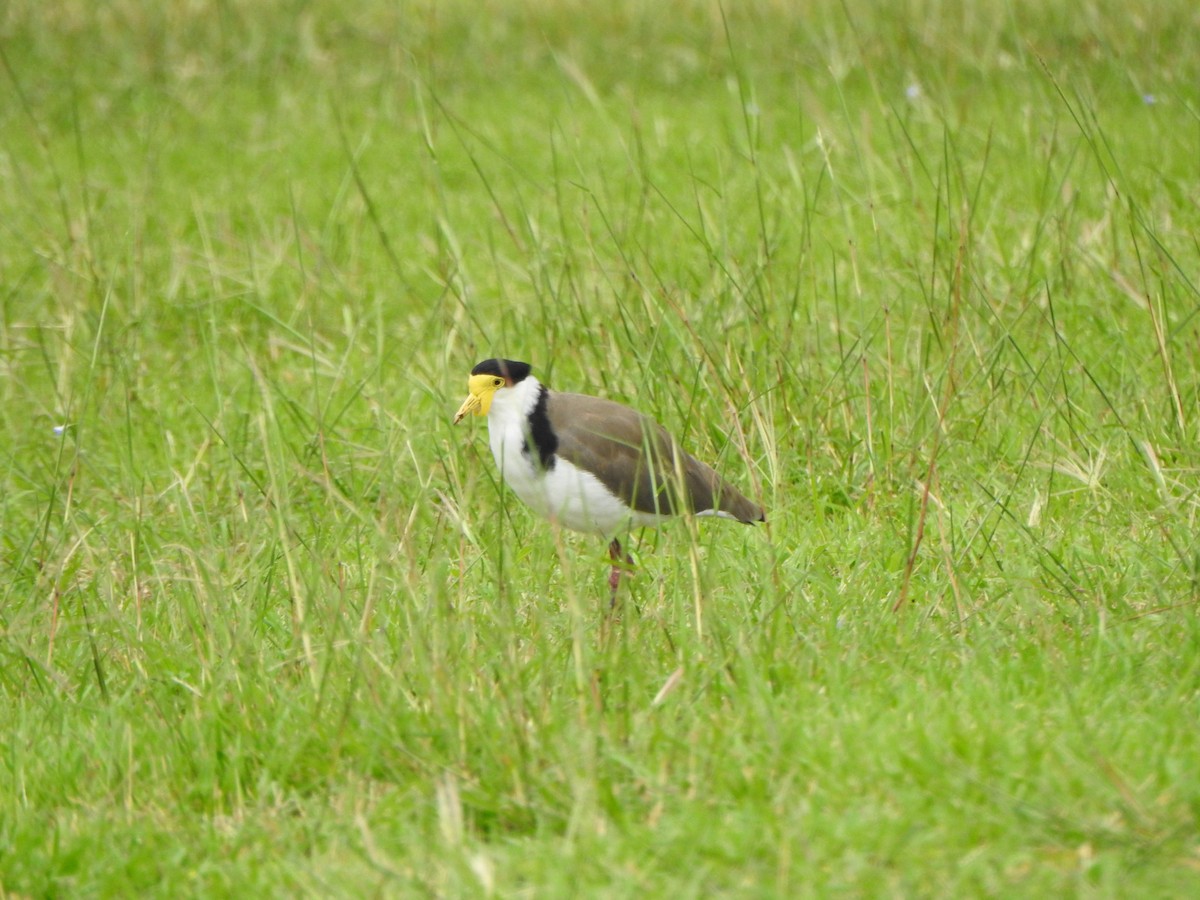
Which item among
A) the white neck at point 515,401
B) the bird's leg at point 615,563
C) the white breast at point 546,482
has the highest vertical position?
the white neck at point 515,401

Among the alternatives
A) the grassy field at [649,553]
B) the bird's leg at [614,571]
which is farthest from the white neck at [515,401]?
the bird's leg at [614,571]

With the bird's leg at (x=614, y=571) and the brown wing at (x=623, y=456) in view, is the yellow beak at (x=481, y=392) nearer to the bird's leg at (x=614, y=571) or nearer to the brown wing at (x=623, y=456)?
the brown wing at (x=623, y=456)

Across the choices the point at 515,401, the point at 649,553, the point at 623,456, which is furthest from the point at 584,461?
the point at 649,553

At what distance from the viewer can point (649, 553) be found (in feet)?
15.5

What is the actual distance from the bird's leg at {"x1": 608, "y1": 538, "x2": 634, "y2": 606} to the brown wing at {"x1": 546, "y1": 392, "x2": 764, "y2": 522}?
0.14 m

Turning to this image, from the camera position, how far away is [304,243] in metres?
7.29

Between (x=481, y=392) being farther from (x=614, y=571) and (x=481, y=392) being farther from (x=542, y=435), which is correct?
(x=614, y=571)

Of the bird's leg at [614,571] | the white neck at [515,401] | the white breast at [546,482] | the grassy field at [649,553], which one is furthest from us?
the white neck at [515,401]

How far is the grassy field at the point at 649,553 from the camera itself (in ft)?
9.67

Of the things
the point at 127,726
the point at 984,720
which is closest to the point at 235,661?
the point at 127,726

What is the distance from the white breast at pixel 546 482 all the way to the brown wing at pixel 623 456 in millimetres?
42

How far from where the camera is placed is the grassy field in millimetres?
2947

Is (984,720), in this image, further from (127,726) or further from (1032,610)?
(127,726)

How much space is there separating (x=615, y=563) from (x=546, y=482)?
60cm
